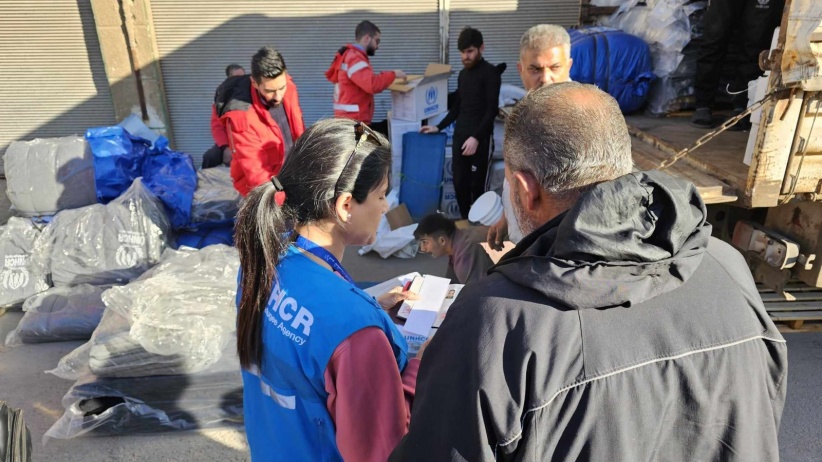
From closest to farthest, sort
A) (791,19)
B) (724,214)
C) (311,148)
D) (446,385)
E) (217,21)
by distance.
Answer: (446,385) < (311,148) < (791,19) < (724,214) < (217,21)

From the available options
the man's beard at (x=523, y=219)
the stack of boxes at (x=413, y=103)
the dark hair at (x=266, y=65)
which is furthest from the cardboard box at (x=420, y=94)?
the man's beard at (x=523, y=219)

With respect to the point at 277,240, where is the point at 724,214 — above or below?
below

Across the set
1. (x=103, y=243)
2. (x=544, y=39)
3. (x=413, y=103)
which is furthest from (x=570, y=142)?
(x=413, y=103)

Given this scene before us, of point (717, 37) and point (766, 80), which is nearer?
point (766, 80)

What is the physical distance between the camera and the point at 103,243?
4238mm

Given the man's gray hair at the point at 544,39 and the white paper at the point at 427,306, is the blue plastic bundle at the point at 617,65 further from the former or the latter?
the white paper at the point at 427,306

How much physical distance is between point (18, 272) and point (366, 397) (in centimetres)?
433

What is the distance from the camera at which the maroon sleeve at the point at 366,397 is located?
3.69 ft

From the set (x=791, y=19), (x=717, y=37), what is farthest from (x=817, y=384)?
(x=717, y=37)

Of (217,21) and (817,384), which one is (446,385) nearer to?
(817,384)

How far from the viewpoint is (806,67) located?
2480 mm

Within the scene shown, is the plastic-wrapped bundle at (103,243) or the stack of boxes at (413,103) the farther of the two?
the stack of boxes at (413,103)

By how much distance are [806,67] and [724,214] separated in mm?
1021

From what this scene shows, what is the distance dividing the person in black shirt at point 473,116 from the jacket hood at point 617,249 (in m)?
4.20
